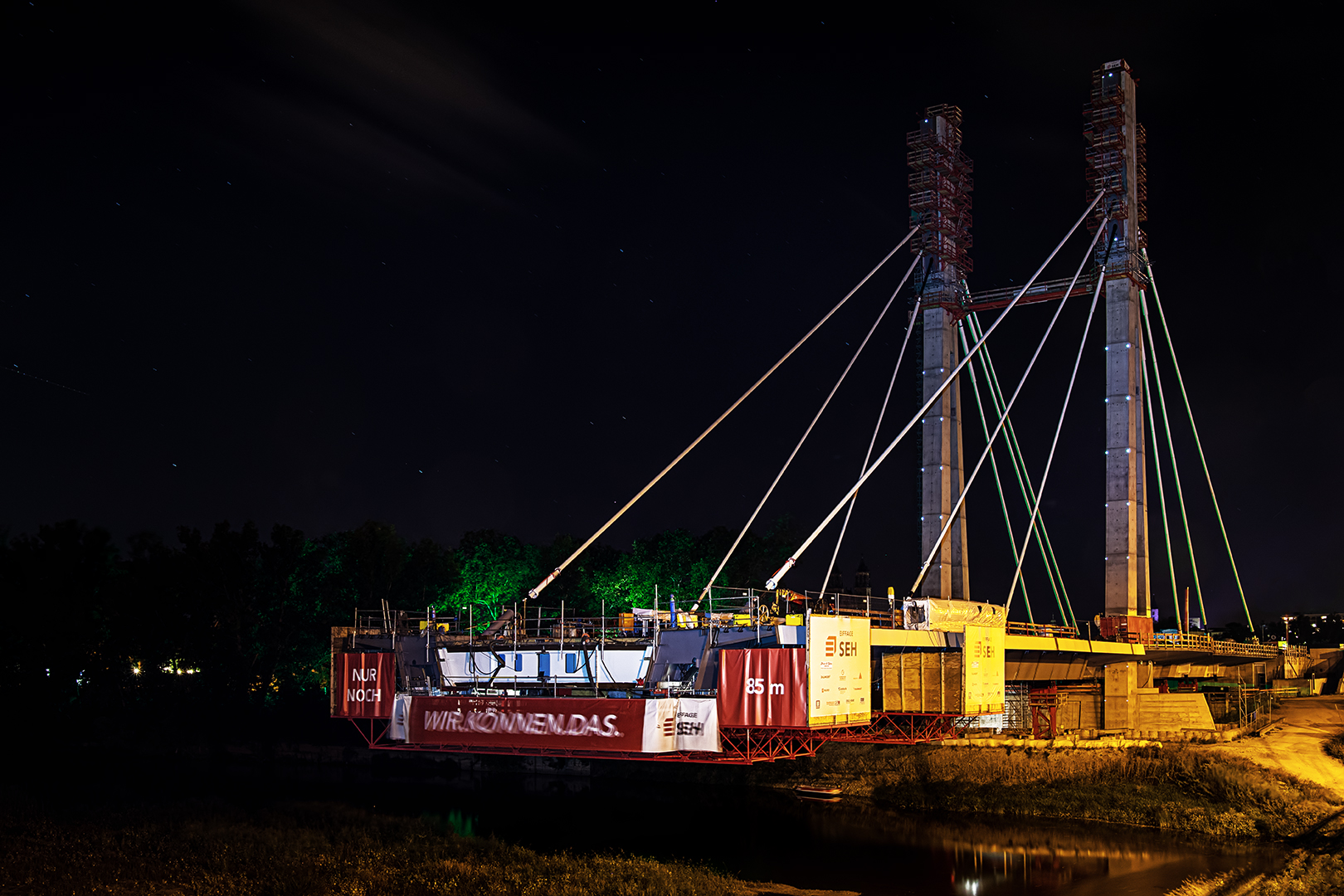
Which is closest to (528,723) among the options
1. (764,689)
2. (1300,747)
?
(764,689)

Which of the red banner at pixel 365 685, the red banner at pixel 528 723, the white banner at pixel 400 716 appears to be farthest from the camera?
the red banner at pixel 365 685

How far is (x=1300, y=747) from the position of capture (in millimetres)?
51719

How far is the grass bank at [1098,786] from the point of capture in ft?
138

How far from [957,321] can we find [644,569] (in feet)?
121

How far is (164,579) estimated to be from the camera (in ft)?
253

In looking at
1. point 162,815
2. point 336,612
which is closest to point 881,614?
point 162,815

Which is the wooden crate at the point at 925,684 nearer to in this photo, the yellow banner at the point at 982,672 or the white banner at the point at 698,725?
the yellow banner at the point at 982,672

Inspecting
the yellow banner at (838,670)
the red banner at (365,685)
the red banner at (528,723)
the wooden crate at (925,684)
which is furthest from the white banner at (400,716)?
the wooden crate at (925,684)

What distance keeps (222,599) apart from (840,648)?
203ft

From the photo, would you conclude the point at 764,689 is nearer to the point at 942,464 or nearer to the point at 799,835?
the point at 799,835

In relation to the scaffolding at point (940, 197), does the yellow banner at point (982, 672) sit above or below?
below

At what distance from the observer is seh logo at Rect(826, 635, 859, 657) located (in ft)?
93.1

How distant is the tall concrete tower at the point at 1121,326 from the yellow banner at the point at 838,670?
99.5 feet

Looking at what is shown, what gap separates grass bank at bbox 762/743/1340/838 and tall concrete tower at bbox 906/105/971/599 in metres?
8.32
